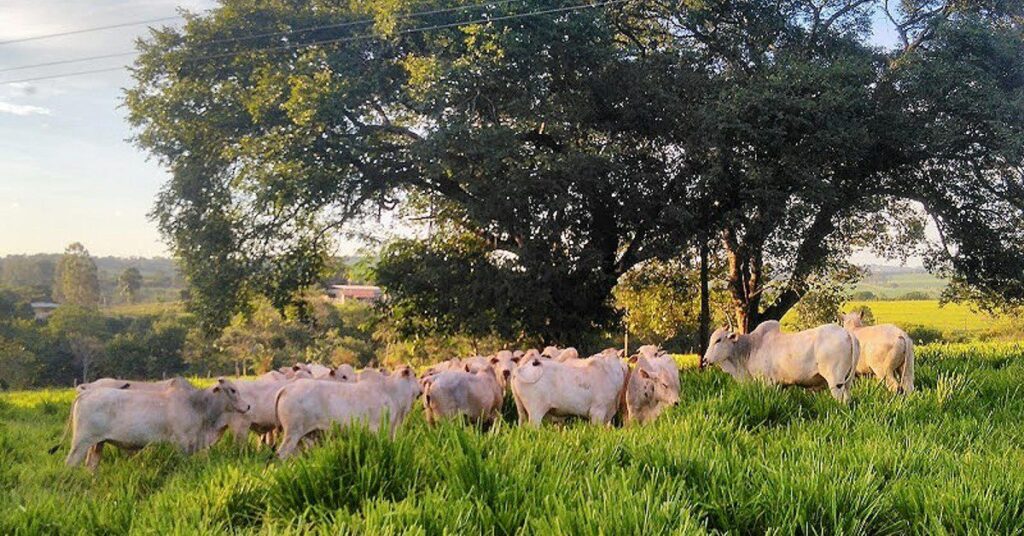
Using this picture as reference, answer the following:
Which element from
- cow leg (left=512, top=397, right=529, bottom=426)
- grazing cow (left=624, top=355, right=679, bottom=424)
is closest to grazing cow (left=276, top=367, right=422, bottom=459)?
cow leg (left=512, top=397, right=529, bottom=426)

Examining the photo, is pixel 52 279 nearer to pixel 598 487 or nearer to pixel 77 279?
pixel 77 279

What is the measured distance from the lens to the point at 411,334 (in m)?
20.8

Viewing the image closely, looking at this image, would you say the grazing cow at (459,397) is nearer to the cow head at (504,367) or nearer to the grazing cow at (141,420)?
the cow head at (504,367)

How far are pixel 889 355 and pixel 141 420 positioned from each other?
27.2 ft

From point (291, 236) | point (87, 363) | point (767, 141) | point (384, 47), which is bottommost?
point (87, 363)

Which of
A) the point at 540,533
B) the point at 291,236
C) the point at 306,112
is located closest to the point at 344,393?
the point at 540,533

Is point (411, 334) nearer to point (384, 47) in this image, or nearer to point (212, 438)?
point (384, 47)

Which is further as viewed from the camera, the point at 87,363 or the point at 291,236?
the point at 87,363

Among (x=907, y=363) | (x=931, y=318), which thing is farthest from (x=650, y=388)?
(x=931, y=318)

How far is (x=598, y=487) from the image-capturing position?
13.0 feet

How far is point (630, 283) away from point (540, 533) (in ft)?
62.3

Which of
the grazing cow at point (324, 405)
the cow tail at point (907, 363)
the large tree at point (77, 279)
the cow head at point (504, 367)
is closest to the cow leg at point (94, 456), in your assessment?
the grazing cow at point (324, 405)

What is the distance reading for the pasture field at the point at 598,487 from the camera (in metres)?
3.55

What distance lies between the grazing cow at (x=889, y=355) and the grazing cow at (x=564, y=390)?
328 centimetres
